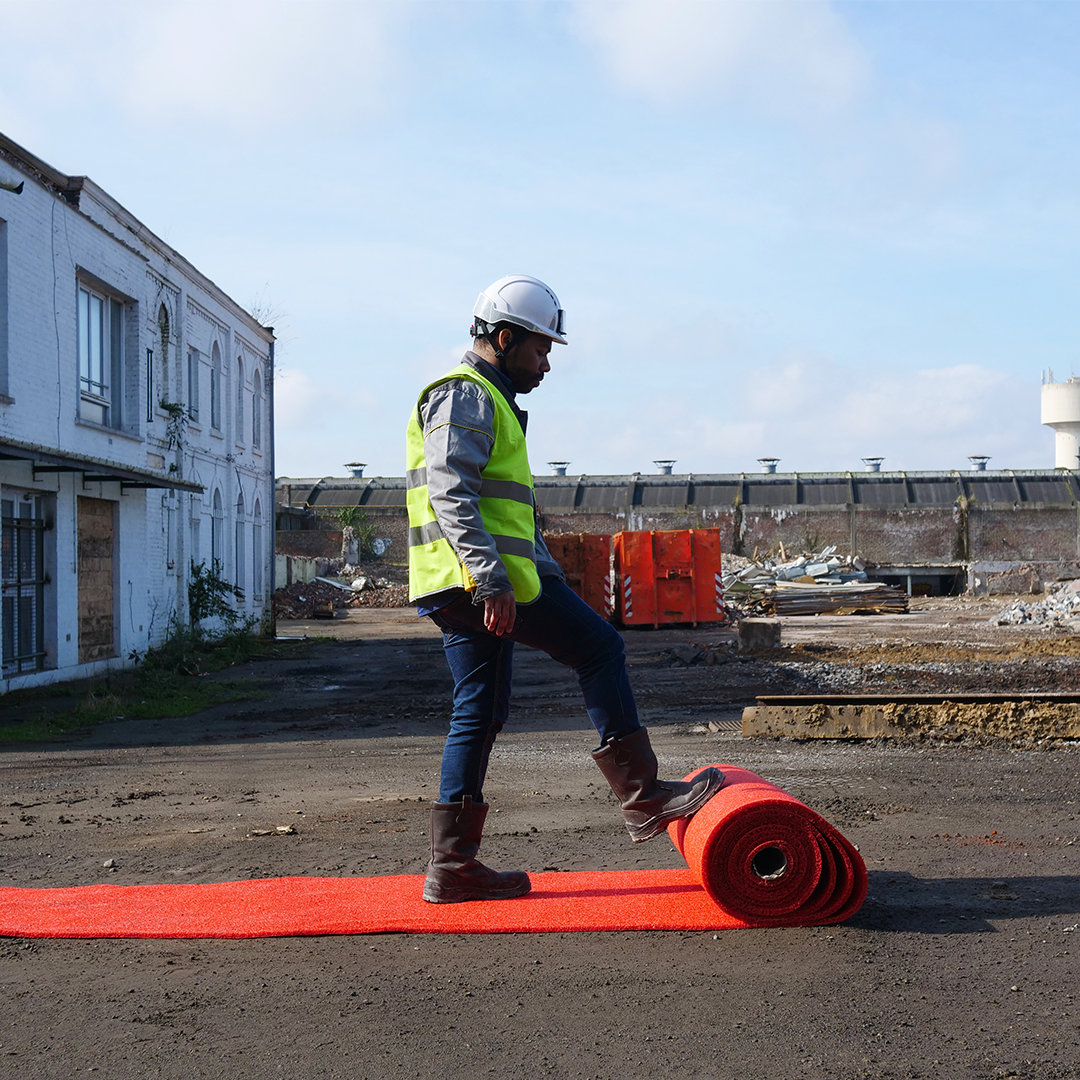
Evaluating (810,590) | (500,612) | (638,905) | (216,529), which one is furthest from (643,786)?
(810,590)

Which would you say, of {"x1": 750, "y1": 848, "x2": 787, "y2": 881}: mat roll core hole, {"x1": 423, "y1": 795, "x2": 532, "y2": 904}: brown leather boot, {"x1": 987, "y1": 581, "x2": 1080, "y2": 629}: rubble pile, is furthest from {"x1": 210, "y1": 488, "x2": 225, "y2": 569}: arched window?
{"x1": 750, "y1": 848, "x2": 787, "y2": 881}: mat roll core hole

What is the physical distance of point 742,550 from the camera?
43938 mm

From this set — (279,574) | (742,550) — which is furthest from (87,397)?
(742,550)

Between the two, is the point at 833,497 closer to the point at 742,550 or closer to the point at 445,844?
the point at 742,550

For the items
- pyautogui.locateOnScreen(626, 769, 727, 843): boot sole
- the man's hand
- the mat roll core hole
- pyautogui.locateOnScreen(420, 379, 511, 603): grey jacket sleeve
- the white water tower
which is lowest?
the mat roll core hole

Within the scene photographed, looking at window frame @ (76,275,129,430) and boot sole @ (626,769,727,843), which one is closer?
boot sole @ (626,769,727,843)

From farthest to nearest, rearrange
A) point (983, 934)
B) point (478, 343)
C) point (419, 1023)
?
point (478, 343)
point (983, 934)
point (419, 1023)

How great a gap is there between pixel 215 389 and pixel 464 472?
18242 mm

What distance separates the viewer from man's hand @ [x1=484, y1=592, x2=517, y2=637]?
143 inches

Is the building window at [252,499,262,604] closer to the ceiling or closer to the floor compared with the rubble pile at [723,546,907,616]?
closer to the ceiling

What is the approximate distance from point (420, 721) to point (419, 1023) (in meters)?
7.16

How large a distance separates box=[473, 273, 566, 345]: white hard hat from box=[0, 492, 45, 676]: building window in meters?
10.2

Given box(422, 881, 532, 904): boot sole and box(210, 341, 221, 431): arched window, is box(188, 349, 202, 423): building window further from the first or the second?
box(422, 881, 532, 904): boot sole

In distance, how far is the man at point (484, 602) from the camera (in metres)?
3.75
